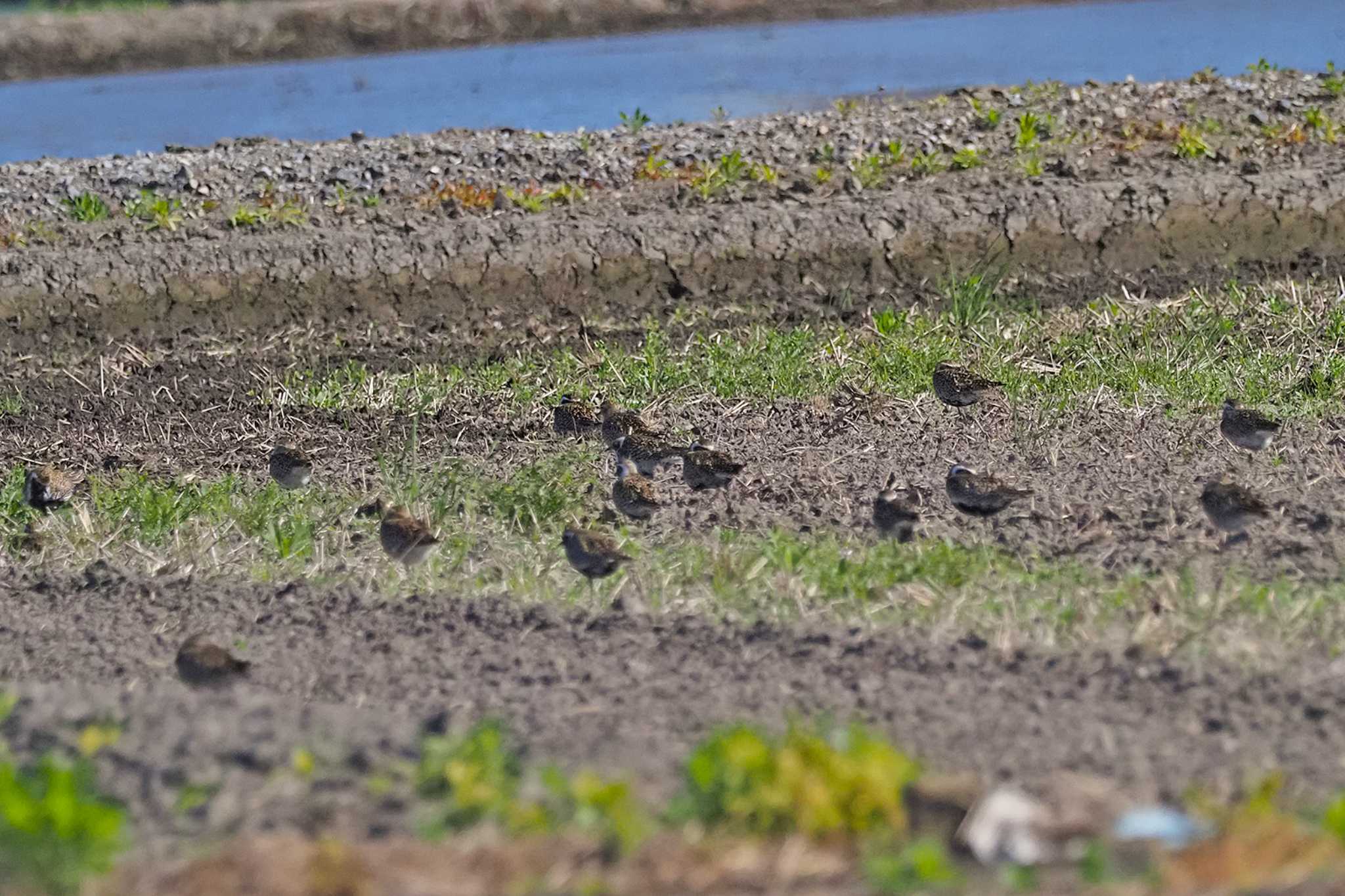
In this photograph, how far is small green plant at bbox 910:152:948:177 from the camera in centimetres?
1052

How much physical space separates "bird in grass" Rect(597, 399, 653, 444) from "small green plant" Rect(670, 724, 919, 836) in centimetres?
341

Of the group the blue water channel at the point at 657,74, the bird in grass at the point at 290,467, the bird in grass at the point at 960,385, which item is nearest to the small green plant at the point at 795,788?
the bird in grass at the point at 290,467

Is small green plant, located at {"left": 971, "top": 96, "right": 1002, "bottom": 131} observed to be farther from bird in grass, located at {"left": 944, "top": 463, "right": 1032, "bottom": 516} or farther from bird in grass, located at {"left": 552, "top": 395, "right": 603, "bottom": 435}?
bird in grass, located at {"left": 944, "top": 463, "right": 1032, "bottom": 516}

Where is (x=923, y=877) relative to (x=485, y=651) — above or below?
above

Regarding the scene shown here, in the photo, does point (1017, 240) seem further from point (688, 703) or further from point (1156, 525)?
point (688, 703)

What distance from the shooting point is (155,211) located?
10086mm

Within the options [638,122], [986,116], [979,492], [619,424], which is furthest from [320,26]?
[979,492]

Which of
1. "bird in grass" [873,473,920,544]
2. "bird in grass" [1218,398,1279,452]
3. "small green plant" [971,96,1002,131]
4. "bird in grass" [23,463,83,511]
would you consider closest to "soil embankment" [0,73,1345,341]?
"small green plant" [971,96,1002,131]

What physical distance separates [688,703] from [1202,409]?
3510mm

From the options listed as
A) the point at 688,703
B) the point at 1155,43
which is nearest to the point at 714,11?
the point at 1155,43

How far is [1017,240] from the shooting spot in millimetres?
9688

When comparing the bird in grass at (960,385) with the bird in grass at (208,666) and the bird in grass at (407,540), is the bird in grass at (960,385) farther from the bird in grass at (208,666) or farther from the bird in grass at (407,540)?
the bird in grass at (208,666)

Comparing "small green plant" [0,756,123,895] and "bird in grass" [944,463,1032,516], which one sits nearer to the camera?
"small green plant" [0,756,123,895]

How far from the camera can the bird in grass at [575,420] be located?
23.5ft
